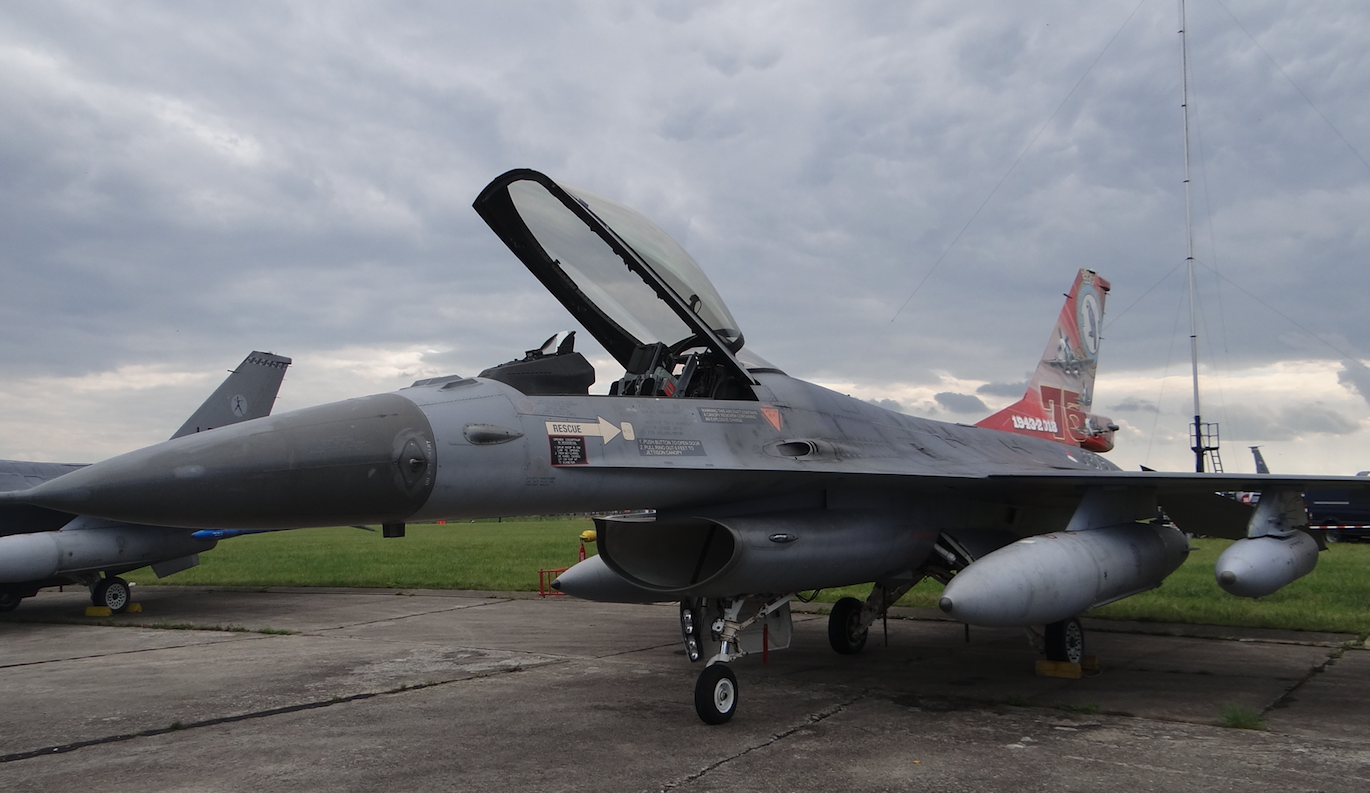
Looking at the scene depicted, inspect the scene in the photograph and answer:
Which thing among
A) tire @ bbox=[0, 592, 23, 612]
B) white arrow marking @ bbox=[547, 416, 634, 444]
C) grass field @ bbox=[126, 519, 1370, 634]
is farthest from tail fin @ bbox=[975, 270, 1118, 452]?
tire @ bbox=[0, 592, 23, 612]

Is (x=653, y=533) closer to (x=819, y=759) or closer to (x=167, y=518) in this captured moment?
(x=819, y=759)

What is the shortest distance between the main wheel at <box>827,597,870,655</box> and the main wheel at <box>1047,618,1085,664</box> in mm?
1768

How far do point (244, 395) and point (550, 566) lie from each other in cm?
743

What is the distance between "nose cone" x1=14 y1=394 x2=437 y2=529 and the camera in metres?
4.19

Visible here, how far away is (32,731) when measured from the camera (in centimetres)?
596

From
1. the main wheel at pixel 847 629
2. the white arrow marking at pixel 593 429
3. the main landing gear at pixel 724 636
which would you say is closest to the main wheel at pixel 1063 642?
the main wheel at pixel 847 629

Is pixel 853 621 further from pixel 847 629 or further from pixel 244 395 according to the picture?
pixel 244 395

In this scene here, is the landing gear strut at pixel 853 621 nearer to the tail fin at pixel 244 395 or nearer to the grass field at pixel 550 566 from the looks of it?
the grass field at pixel 550 566

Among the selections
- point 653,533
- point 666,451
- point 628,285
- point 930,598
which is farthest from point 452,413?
point 930,598

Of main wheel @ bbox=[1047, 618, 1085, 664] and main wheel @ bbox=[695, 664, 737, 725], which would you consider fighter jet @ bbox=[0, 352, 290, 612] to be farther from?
main wheel @ bbox=[1047, 618, 1085, 664]

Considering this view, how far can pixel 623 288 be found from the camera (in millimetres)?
6367

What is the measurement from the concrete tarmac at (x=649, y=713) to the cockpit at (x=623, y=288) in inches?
88.5

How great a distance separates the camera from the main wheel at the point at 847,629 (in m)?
8.84

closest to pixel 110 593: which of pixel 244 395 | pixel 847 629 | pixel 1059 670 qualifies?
pixel 244 395
